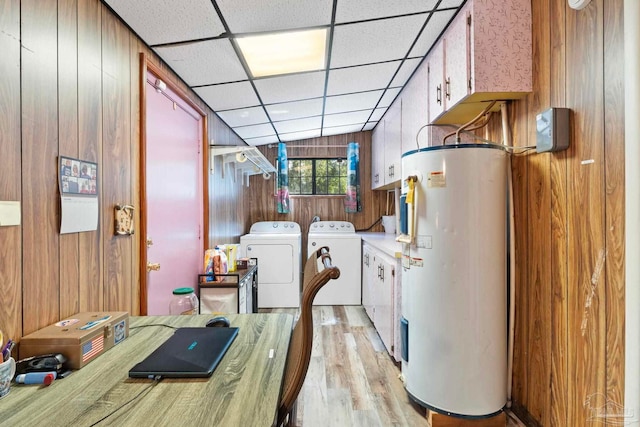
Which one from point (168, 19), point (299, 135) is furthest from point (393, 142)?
point (168, 19)

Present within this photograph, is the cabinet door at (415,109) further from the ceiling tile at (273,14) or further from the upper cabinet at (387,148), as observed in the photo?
the ceiling tile at (273,14)

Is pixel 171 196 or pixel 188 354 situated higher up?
pixel 171 196

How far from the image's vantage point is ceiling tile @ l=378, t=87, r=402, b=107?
9.50ft

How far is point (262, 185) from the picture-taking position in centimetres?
433

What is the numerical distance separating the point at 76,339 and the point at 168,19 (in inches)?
55.2

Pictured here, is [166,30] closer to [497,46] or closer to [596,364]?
[497,46]

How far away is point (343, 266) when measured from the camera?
367 cm

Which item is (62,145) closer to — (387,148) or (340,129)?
(387,148)

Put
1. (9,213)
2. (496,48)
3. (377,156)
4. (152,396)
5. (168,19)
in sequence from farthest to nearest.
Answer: (377,156), (496,48), (168,19), (9,213), (152,396)

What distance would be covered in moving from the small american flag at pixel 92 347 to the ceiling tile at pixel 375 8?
1.75 meters

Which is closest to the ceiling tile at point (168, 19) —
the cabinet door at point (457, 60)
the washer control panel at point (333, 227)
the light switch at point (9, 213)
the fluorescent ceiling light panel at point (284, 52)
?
the fluorescent ceiling light panel at point (284, 52)

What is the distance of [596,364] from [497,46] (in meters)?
1.51

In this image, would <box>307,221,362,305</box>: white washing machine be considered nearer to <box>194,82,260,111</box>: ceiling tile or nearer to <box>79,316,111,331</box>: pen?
<box>194,82,260,111</box>: ceiling tile

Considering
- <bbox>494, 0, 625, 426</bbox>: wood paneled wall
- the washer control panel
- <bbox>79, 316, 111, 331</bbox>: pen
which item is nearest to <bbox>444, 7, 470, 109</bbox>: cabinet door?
<bbox>494, 0, 625, 426</bbox>: wood paneled wall
